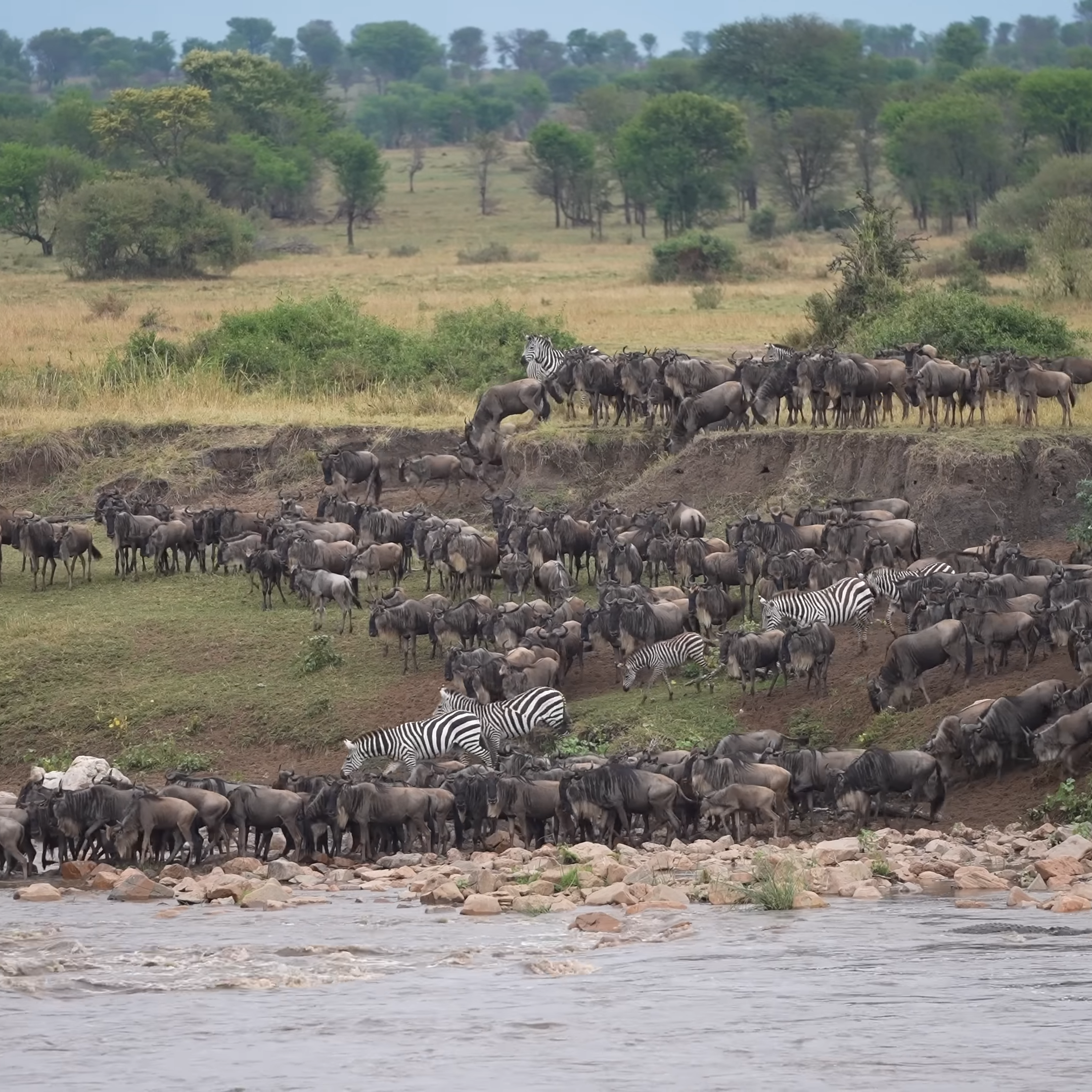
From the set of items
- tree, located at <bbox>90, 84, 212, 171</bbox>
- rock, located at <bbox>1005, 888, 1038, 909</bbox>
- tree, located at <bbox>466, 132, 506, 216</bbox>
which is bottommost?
rock, located at <bbox>1005, 888, 1038, 909</bbox>

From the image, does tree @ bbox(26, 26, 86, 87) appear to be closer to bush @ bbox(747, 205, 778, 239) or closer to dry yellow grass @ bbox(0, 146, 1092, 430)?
dry yellow grass @ bbox(0, 146, 1092, 430)

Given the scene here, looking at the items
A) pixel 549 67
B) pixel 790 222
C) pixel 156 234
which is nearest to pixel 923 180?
pixel 790 222

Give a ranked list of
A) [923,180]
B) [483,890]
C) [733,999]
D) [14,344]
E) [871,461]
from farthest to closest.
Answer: [923,180] < [14,344] < [871,461] < [483,890] < [733,999]

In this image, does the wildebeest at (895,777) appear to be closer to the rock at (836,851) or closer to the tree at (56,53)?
the rock at (836,851)

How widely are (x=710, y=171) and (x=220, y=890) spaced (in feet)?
200

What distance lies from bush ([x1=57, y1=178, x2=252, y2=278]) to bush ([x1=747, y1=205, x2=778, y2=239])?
1933cm

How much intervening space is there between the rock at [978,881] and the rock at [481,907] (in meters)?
2.96

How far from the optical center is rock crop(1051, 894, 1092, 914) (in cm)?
1249

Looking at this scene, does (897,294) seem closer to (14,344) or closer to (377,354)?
(377,354)

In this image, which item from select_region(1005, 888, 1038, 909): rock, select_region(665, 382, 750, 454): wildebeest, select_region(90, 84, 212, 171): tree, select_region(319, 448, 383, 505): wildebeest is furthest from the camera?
select_region(90, 84, 212, 171): tree

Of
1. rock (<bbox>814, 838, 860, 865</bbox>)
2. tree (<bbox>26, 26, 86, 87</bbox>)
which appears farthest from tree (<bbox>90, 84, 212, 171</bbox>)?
tree (<bbox>26, 26, 86, 87</bbox>)

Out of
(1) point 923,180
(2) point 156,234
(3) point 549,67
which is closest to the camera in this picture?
(2) point 156,234

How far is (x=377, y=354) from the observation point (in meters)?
32.0

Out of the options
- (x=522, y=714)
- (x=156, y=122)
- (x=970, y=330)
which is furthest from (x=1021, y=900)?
(x=156, y=122)
